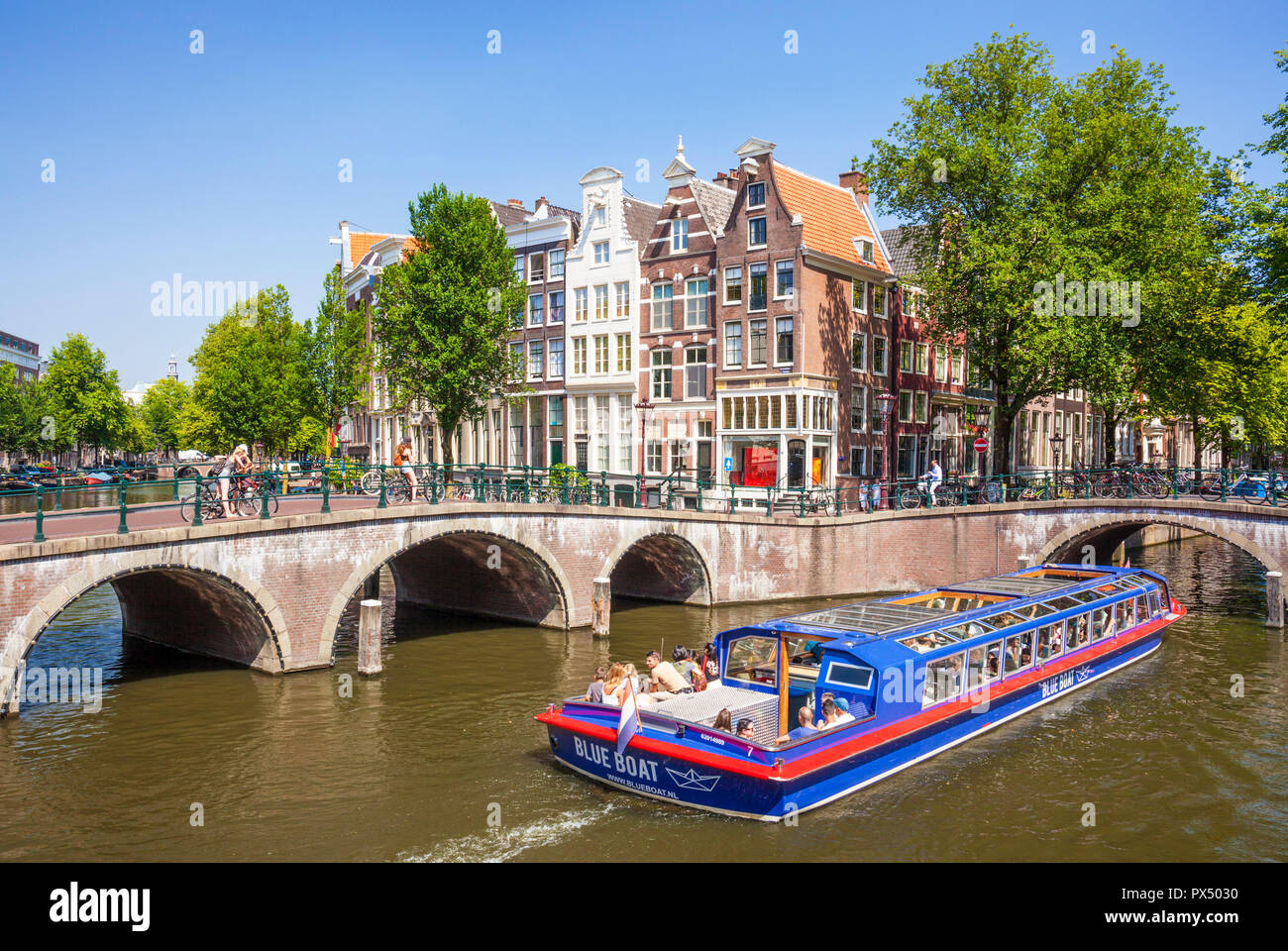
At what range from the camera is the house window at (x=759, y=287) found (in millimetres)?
38844

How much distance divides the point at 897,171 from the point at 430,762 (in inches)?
1209

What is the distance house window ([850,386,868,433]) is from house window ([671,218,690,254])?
10.3m

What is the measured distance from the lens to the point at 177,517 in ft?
71.2

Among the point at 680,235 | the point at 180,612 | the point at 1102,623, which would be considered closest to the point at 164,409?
the point at 680,235

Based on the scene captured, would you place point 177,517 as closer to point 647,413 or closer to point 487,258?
point 487,258

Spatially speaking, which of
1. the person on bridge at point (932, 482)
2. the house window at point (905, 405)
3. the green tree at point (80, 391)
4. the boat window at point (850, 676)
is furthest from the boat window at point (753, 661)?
the green tree at point (80, 391)

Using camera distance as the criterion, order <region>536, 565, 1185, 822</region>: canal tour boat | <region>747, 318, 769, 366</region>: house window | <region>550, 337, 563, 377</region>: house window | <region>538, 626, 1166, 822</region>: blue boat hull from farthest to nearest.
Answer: <region>550, 337, 563, 377</region>: house window
<region>747, 318, 769, 366</region>: house window
<region>536, 565, 1185, 822</region>: canal tour boat
<region>538, 626, 1166, 822</region>: blue boat hull

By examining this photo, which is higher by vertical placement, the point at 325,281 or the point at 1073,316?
the point at 325,281

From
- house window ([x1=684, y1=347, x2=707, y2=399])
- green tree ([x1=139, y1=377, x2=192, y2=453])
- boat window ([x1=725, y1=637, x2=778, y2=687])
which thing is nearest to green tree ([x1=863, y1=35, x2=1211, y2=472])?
house window ([x1=684, y1=347, x2=707, y2=399])

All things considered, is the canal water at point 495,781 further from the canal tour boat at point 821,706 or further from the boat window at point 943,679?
the boat window at point 943,679

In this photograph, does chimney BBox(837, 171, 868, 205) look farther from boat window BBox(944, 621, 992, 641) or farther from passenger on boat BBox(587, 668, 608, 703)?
passenger on boat BBox(587, 668, 608, 703)

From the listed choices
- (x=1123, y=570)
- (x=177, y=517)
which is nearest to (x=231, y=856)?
(x=177, y=517)

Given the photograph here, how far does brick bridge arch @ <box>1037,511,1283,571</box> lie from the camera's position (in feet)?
95.1

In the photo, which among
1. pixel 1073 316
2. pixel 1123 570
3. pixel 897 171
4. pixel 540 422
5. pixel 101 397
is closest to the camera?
pixel 1123 570
